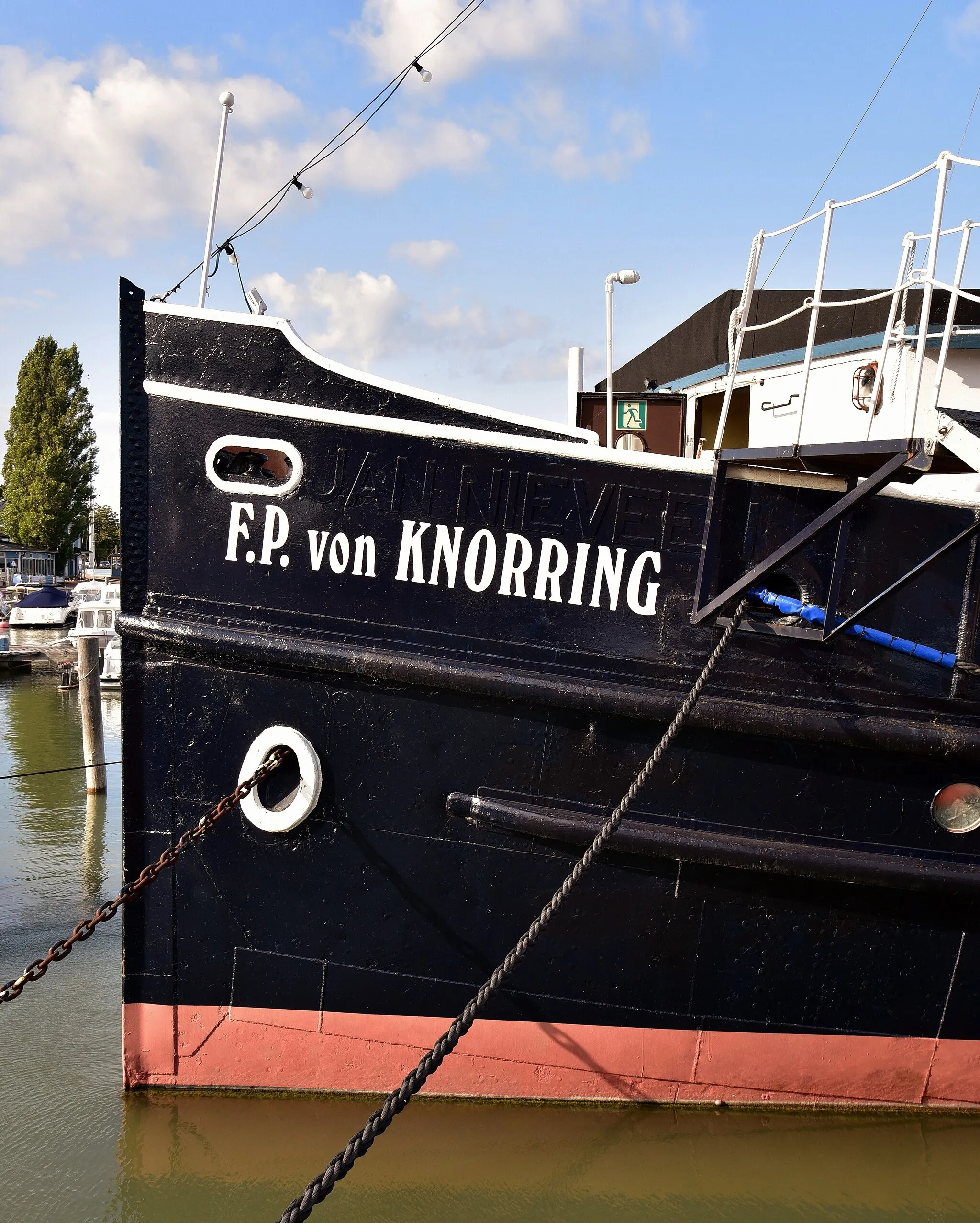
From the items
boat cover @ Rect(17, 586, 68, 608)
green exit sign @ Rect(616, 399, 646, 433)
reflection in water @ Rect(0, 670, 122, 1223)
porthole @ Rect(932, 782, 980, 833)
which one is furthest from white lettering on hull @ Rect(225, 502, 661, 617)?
boat cover @ Rect(17, 586, 68, 608)

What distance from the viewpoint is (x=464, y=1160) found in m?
3.72

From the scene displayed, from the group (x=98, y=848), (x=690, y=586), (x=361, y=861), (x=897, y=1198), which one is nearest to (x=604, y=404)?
(x=690, y=586)

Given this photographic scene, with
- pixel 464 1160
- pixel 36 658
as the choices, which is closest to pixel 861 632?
pixel 464 1160

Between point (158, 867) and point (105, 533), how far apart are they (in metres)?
68.0

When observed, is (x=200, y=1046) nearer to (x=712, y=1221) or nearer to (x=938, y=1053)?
(x=712, y=1221)

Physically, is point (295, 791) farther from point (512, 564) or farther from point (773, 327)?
point (773, 327)

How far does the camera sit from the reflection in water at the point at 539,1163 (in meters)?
3.56

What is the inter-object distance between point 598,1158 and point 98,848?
6028mm

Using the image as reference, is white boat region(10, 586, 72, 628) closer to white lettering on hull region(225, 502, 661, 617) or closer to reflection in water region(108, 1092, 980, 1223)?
reflection in water region(108, 1092, 980, 1223)

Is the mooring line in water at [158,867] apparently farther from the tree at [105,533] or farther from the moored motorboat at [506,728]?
the tree at [105,533]

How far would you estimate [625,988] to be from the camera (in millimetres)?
3854

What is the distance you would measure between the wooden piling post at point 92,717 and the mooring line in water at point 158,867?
21.7 ft

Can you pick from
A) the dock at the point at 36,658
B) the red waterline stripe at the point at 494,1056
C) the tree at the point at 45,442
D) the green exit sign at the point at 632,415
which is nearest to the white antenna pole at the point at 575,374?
the green exit sign at the point at 632,415

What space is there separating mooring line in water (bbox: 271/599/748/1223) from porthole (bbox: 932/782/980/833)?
1083 millimetres
